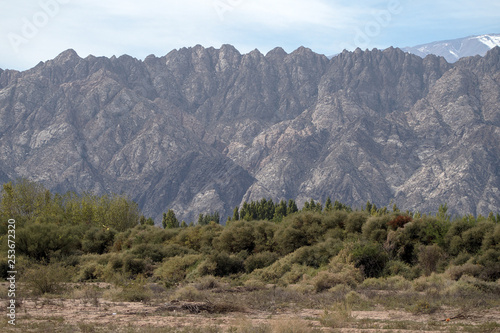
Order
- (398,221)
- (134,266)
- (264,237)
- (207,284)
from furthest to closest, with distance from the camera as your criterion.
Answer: (264,237) → (398,221) → (134,266) → (207,284)

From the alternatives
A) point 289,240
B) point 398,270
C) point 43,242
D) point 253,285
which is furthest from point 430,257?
point 43,242

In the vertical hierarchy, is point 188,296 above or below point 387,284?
above

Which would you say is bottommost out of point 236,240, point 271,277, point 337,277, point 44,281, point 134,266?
point 271,277

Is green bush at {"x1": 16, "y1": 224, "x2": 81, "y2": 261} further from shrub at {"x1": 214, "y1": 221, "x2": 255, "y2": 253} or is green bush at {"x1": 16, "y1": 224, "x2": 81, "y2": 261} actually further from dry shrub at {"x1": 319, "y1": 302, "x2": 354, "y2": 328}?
dry shrub at {"x1": 319, "y1": 302, "x2": 354, "y2": 328}

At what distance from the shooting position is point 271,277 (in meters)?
35.0

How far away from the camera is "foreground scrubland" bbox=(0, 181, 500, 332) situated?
1967 centimetres

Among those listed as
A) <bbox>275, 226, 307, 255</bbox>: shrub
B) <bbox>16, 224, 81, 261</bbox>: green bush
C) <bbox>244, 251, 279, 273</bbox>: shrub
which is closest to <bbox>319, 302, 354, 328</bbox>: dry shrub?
<bbox>244, 251, 279, 273</bbox>: shrub

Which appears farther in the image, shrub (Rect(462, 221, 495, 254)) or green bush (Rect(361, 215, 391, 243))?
green bush (Rect(361, 215, 391, 243))

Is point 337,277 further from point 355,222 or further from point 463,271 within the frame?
point 355,222

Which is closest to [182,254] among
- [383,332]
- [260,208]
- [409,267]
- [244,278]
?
[244,278]

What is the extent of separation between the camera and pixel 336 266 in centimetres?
3300

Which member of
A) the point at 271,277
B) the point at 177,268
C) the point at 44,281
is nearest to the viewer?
the point at 44,281

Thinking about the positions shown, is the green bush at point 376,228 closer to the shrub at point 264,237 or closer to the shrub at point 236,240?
the shrub at point 264,237

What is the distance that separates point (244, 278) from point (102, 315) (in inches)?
591
